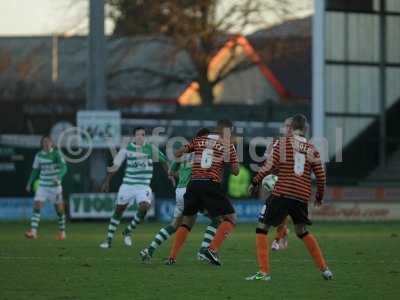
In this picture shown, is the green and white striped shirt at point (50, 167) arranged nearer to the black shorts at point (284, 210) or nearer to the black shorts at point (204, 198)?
the black shorts at point (204, 198)

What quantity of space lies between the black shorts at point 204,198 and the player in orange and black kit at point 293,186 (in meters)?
2.22

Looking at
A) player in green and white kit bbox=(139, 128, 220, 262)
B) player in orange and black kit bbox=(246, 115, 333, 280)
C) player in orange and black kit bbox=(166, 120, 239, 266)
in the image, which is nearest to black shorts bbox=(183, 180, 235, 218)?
player in orange and black kit bbox=(166, 120, 239, 266)

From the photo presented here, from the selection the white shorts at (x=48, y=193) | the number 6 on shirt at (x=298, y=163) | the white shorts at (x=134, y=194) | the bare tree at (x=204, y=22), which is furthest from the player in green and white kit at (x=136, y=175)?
the bare tree at (x=204, y=22)

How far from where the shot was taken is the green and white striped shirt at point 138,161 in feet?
70.8

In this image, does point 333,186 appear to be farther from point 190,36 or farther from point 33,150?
point 190,36

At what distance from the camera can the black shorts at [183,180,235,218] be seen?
17.1 metres

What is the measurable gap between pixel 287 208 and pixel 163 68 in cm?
3934

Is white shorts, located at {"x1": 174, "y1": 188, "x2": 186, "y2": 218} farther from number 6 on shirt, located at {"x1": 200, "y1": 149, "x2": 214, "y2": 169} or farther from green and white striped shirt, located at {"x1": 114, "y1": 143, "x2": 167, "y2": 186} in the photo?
green and white striped shirt, located at {"x1": 114, "y1": 143, "x2": 167, "y2": 186}

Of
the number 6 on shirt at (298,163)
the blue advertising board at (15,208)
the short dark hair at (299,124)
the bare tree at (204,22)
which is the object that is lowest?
the blue advertising board at (15,208)

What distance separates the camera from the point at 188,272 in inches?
631

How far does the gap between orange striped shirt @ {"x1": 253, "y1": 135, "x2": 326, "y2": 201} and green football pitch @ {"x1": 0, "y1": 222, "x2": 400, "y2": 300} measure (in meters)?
1.13

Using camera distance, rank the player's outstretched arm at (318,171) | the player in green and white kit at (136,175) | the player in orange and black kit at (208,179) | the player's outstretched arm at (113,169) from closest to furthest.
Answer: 1. the player's outstretched arm at (318,171)
2. the player in orange and black kit at (208,179)
3. the player's outstretched arm at (113,169)
4. the player in green and white kit at (136,175)

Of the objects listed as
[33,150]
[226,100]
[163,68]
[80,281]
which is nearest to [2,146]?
[33,150]

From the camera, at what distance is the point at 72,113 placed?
50.3m
